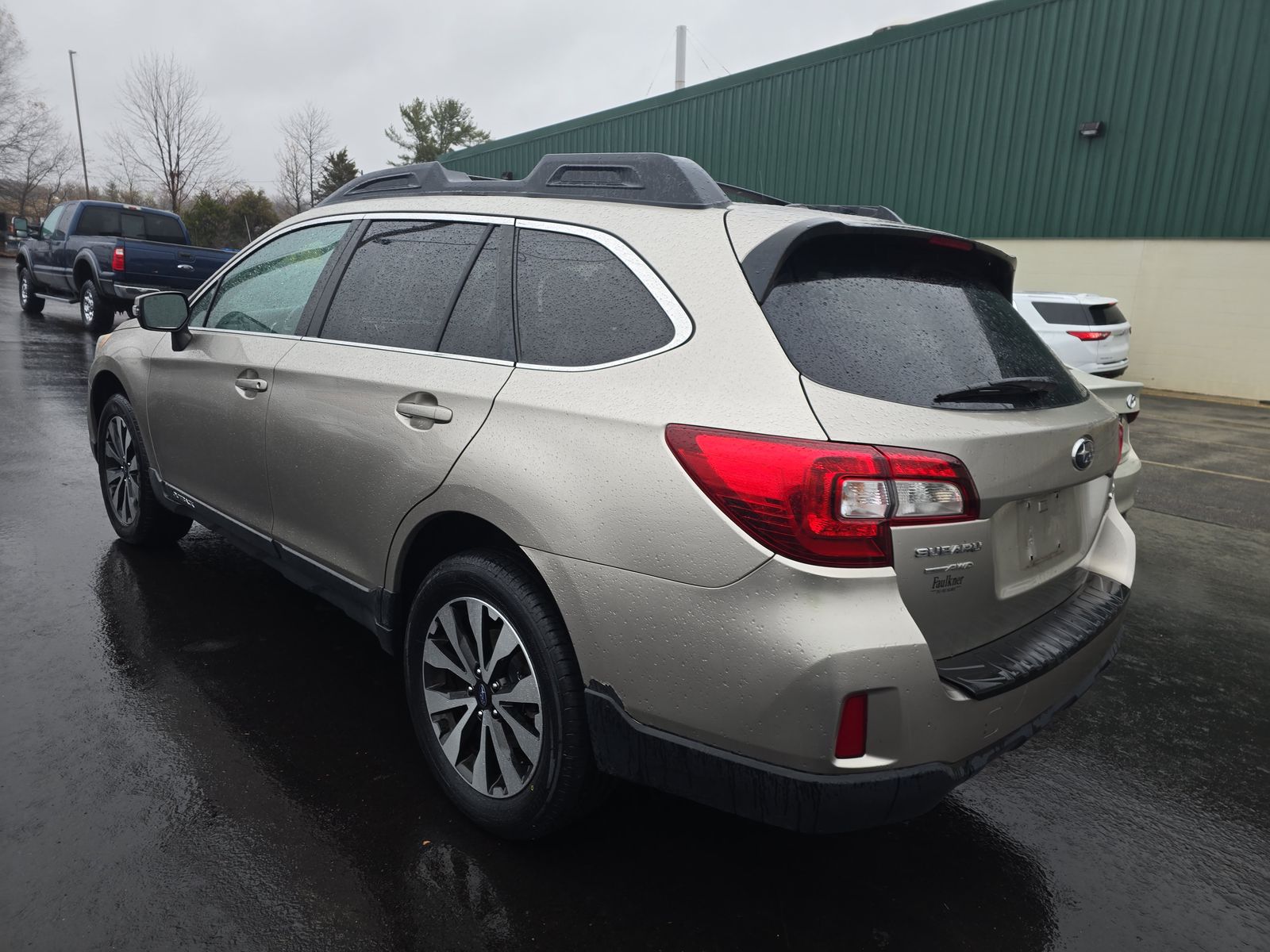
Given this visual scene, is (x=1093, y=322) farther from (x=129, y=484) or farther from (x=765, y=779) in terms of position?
(x=765, y=779)

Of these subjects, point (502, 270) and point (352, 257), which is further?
point (352, 257)

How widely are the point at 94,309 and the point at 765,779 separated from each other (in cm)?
1487

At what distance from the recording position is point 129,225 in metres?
15.1

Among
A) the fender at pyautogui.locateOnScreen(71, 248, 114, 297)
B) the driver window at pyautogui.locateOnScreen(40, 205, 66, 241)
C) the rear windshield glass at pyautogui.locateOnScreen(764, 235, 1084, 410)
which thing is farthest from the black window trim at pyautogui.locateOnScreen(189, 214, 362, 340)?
the driver window at pyautogui.locateOnScreen(40, 205, 66, 241)

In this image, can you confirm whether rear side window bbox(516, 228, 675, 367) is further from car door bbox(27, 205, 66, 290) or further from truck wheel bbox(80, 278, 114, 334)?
car door bbox(27, 205, 66, 290)

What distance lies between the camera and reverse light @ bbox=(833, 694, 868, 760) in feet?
6.07

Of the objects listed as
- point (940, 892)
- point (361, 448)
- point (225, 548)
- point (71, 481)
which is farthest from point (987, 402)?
point (71, 481)

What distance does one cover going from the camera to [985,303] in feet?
8.50

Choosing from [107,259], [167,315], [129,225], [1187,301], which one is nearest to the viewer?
[167,315]

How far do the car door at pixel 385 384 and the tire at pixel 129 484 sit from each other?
153 cm

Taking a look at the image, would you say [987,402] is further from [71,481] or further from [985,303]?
[71,481]

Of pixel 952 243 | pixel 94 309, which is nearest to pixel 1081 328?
pixel 952 243

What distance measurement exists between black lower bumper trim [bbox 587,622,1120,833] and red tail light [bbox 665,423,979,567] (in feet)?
1.58

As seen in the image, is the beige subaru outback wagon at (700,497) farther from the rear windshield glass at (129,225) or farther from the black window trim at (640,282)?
the rear windshield glass at (129,225)
